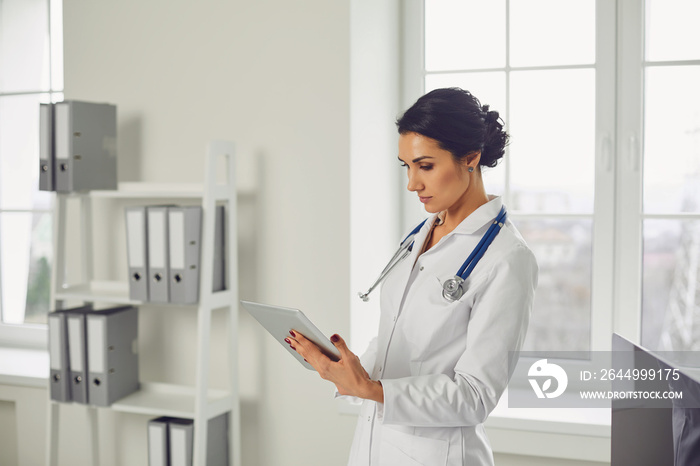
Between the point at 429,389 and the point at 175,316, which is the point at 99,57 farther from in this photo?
the point at 429,389

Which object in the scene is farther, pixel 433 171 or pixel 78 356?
pixel 78 356

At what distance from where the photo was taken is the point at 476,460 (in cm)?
151

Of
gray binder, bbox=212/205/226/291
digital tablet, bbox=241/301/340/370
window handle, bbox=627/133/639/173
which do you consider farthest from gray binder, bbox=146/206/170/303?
window handle, bbox=627/133/639/173

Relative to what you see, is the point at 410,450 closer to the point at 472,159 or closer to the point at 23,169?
the point at 472,159

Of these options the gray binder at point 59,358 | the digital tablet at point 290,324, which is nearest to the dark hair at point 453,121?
the digital tablet at point 290,324

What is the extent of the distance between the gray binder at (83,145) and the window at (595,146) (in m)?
1.22

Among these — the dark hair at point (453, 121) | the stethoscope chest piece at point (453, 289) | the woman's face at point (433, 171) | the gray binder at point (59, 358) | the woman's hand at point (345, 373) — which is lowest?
the gray binder at point (59, 358)

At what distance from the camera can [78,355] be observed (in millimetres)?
2492

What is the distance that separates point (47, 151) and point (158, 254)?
1.88 ft

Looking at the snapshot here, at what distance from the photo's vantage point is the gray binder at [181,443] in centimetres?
238

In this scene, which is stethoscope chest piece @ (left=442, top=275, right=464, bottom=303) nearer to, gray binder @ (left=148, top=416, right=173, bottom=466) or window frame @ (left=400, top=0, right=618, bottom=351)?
window frame @ (left=400, top=0, right=618, bottom=351)

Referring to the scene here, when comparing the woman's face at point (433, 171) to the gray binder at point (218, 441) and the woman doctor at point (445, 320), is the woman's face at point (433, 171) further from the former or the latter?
the gray binder at point (218, 441)

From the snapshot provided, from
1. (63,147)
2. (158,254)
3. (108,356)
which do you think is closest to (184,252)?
(158,254)

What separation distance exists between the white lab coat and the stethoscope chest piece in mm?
14
